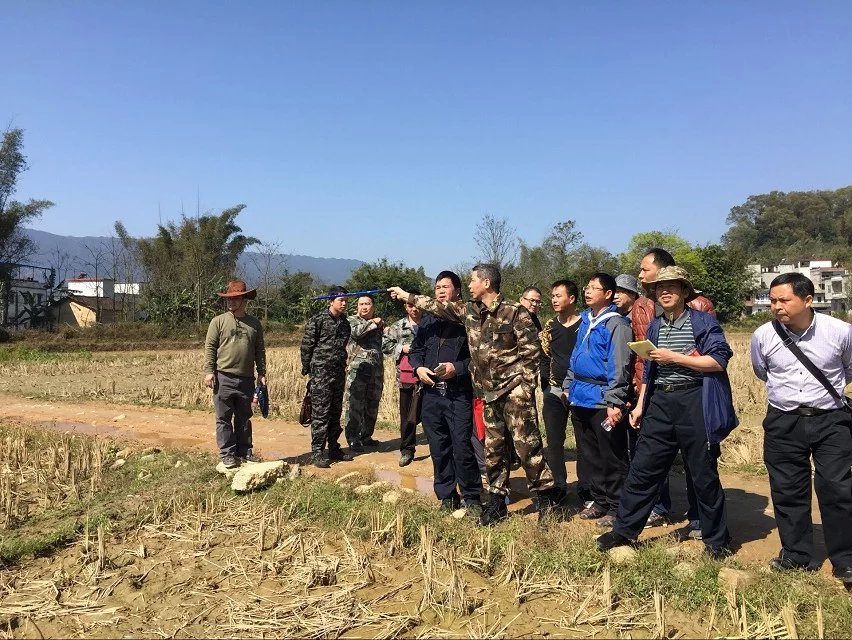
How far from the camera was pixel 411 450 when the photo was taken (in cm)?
637

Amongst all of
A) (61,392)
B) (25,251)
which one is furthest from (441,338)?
(25,251)

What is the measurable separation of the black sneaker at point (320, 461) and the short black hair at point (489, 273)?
113 inches

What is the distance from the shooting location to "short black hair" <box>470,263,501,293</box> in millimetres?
4574

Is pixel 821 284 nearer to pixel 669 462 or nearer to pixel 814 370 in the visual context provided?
pixel 814 370

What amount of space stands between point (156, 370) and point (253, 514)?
12.6 m

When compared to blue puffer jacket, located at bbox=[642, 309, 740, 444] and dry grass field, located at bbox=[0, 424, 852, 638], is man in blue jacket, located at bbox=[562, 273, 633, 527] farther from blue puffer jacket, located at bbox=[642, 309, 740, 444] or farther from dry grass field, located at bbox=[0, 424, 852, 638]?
blue puffer jacket, located at bbox=[642, 309, 740, 444]

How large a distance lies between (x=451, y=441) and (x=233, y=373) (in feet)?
8.42

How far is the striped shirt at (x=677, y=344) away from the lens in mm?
3824

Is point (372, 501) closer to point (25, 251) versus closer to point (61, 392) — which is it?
point (61, 392)

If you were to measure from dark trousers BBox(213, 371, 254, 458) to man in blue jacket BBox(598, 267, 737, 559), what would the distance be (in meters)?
3.87

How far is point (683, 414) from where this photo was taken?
149 inches

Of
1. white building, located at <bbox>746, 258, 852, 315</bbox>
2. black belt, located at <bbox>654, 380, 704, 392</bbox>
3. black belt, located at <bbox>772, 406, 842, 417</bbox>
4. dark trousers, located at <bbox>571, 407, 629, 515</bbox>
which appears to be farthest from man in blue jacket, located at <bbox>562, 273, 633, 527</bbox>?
white building, located at <bbox>746, 258, 852, 315</bbox>

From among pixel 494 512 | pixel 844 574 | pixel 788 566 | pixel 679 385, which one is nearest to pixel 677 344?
pixel 679 385

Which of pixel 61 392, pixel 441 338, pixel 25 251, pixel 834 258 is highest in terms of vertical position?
pixel 834 258
